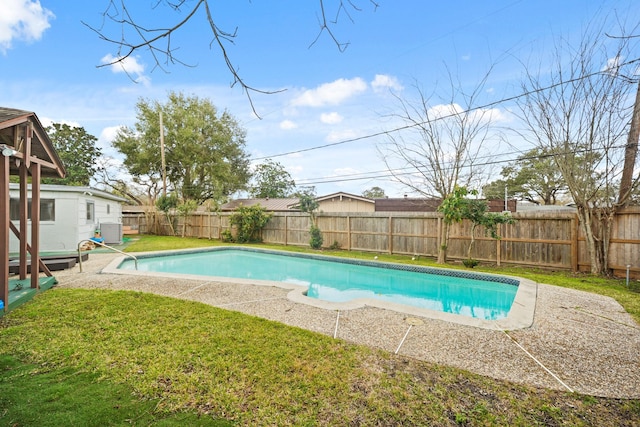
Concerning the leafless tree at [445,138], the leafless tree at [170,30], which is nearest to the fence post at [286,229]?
the leafless tree at [445,138]

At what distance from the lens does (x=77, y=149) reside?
2550 centimetres

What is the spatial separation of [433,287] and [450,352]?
14.6 feet

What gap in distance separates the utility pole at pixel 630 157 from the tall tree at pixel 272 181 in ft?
98.6

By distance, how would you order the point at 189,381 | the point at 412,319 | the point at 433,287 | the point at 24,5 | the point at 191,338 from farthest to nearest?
the point at 433,287 → the point at 412,319 → the point at 191,338 → the point at 189,381 → the point at 24,5

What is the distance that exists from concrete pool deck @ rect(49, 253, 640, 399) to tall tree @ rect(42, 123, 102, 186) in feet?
82.8

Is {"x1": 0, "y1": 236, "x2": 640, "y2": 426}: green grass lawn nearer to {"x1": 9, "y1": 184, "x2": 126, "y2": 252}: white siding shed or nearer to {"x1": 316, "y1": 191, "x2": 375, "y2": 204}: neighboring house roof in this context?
{"x1": 9, "y1": 184, "x2": 126, "y2": 252}: white siding shed

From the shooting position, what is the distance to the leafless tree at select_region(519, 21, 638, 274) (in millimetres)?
7000

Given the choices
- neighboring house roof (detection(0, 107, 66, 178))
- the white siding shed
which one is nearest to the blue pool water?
the white siding shed

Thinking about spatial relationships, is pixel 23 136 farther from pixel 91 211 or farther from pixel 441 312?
pixel 91 211

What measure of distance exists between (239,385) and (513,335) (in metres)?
3.10

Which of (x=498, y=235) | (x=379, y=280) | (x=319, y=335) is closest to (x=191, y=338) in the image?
(x=319, y=335)

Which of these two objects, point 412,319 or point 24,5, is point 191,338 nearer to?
point 412,319

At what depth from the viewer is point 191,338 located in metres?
3.34

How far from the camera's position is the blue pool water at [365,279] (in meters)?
6.34
